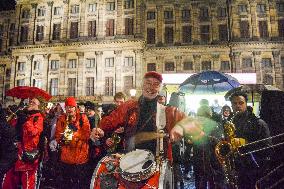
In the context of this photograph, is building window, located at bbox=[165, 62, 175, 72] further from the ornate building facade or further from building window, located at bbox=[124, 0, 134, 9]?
building window, located at bbox=[124, 0, 134, 9]

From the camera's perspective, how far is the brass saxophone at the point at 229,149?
14.2ft

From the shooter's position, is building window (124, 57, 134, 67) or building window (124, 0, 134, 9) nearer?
building window (124, 57, 134, 67)

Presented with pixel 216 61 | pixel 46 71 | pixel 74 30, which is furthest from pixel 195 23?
pixel 46 71

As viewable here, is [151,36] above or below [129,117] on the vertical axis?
above

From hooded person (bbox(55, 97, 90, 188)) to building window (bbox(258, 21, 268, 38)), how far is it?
3208cm

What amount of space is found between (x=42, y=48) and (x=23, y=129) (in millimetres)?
31444

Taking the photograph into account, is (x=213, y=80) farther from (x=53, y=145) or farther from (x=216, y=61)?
(x=216, y=61)

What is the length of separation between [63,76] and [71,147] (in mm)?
29132

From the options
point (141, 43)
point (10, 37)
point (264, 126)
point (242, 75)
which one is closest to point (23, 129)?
point (264, 126)

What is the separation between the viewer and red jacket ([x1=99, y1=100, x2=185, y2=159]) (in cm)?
383

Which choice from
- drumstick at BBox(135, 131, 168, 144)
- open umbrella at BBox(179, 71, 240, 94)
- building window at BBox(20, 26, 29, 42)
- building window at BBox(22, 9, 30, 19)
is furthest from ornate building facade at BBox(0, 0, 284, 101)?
drumstick at BBox(135, 131, 168, 144)

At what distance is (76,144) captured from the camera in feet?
18.2

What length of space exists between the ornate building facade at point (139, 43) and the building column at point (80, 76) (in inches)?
4.5

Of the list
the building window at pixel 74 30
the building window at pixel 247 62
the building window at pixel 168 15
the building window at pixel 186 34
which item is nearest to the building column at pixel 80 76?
the building window at pixel 74 30
